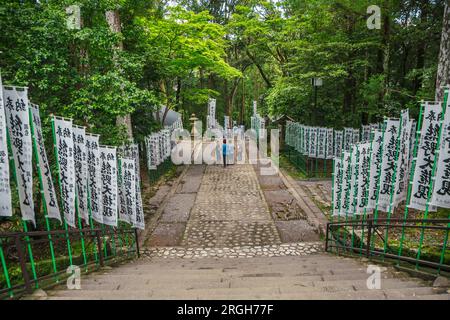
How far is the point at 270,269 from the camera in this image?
21.4 ft

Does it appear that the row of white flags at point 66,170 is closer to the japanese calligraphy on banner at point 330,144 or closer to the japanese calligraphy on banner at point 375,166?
the japanese calligraphy on banner at point 375,166

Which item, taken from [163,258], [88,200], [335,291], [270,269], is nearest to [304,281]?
[335,291]

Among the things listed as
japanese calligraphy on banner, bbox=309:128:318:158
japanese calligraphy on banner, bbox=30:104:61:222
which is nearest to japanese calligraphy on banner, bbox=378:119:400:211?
japanese calligraphy on banner, bbox=30:104:61:222

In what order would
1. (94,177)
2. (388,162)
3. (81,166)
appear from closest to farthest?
(81,166), (94,177), (388,162)

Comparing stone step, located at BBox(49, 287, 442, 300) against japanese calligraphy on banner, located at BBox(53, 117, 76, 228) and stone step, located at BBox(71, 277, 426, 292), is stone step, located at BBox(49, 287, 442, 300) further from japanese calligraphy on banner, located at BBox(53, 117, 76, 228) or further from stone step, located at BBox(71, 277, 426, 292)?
japanese calligraphy on banner, located at BBox(53, 117, 76, 228)

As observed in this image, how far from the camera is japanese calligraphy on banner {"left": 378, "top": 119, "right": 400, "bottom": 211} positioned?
306 inches

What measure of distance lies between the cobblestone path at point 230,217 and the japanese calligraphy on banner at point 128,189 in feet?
6.15

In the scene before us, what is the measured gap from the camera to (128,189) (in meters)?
8.80

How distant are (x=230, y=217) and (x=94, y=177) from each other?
5.51m

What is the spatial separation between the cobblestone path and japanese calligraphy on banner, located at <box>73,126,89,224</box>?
3.40m

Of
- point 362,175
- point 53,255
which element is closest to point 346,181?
point 362,175

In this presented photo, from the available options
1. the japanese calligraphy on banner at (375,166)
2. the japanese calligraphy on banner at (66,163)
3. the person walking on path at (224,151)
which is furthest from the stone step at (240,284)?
the person walking on path at (224,151)

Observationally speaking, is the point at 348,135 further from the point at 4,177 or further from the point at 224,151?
the point at 4,177

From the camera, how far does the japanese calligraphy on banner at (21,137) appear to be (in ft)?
17.3
